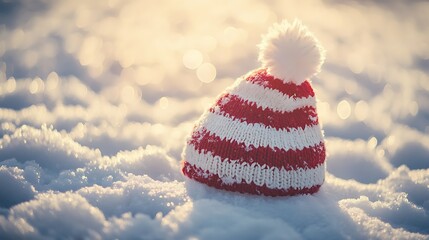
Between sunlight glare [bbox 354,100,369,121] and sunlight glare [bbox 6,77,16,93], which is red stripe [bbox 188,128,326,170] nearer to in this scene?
sunlight glare [bbox 354,100,369,121]

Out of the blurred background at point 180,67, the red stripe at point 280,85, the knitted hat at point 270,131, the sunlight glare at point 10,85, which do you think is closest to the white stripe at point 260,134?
the knitted hat at point 270,131

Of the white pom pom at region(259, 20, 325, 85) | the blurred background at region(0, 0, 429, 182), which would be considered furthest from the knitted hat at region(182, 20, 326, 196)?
the blurred background at region(0, 0, 429, 182)

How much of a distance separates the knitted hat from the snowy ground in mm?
57

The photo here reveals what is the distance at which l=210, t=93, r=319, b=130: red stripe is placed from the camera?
1642 mm

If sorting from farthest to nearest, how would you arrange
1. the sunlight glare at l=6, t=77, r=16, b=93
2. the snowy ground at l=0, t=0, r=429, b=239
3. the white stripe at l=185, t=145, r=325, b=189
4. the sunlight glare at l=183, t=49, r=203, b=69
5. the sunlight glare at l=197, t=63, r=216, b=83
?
the sunlight glare at l=183, t=49, r=203, b=69 < the sunlight glare at l=197, t=63, r=216, b=83 < the sunlight glare at l=6, t=77, r=16, b=93 < the white stripe at l=185, t=145, r=325, b=189 < the snowy ground at l=0, t=0, r=429, b=239

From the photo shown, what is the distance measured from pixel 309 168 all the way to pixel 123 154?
68cm

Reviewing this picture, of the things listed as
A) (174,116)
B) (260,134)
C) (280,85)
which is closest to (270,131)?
(260,134)

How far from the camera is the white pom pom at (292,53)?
65.1 inches

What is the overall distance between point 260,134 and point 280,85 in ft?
0.52

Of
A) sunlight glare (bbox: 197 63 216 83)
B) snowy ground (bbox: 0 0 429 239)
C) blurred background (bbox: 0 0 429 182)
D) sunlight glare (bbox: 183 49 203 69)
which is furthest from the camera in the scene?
sunlight glare (bbox: 183 49 203 69)

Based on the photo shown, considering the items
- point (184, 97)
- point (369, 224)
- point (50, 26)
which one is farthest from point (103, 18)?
point (369, 224)

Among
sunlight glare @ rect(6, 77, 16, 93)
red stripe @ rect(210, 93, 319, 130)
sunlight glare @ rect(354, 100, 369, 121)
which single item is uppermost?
sunlight glare @ rect(6, 77, 16, 93)

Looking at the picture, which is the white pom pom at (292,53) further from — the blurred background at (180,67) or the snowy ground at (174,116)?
the blurred background at (180,67)

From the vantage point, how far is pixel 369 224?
5.16 feet
